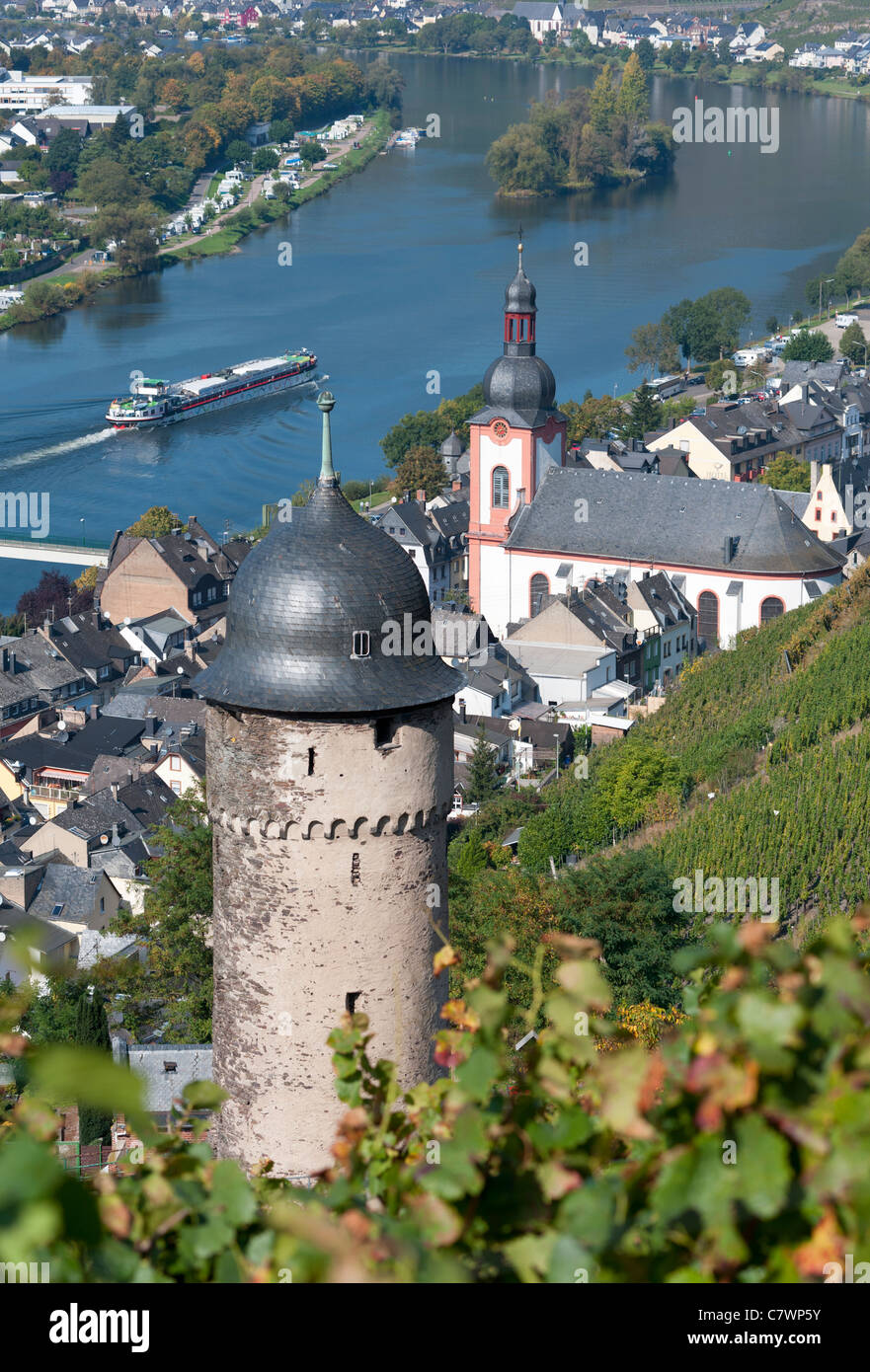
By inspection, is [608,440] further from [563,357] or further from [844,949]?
[844,949]

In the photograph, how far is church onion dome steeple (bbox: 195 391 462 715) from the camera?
12695 millimetres

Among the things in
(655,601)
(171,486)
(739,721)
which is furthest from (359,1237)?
(171,486)

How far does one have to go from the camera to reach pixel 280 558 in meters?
13.2

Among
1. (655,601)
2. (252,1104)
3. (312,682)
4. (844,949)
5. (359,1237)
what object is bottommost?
(655,601)

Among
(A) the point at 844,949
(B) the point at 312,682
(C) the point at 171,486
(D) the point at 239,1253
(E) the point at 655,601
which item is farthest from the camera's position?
(C) the point at 171,486

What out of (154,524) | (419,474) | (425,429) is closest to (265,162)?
(425,429)

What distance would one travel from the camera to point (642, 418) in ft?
251

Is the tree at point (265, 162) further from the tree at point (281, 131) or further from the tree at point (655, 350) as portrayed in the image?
the tree at point (655, 350)

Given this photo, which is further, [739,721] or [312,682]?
[739,721]

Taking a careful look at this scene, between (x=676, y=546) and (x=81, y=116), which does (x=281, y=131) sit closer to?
(x=81, y=116)

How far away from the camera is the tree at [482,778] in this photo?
4506cm

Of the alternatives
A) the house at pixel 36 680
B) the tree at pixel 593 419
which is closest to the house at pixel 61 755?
the house at pixel 36 680

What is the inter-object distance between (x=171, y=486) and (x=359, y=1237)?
69.9 meters

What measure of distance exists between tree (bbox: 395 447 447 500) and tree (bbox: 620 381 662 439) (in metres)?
7.73
